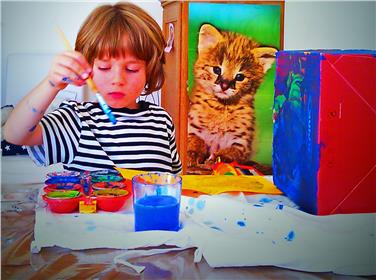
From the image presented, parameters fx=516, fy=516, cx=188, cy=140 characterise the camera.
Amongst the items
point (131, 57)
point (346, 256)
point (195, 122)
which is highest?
point (131, 57)

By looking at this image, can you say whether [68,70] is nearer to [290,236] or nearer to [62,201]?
[62,201]

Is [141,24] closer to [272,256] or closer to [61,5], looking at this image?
[61,5]

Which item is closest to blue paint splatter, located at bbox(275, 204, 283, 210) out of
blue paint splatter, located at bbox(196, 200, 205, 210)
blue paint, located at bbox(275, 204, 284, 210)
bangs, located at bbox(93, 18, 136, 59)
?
blue paint, located at bbox(275, 204, 284, 210)

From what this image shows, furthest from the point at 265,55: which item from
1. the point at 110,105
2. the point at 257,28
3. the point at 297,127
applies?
the point at 110,105

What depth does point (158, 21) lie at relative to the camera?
902 mm

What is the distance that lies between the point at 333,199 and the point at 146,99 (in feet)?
1.21

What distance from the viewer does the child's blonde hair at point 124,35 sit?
33.7 inches

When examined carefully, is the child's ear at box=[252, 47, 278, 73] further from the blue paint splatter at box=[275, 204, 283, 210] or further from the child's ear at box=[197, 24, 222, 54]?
the blue paint splatter at box=[275, 204, 283, 210]

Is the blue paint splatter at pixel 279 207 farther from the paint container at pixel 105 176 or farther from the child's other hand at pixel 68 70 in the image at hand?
the child's other hand at pixel 68 70

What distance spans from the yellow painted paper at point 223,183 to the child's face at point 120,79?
0.42 ft

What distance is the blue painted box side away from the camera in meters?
0.77

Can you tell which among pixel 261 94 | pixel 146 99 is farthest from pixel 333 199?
pixel 146 99

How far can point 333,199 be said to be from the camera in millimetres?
803

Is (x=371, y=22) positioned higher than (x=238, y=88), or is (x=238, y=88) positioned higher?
(x=371, y=22)
